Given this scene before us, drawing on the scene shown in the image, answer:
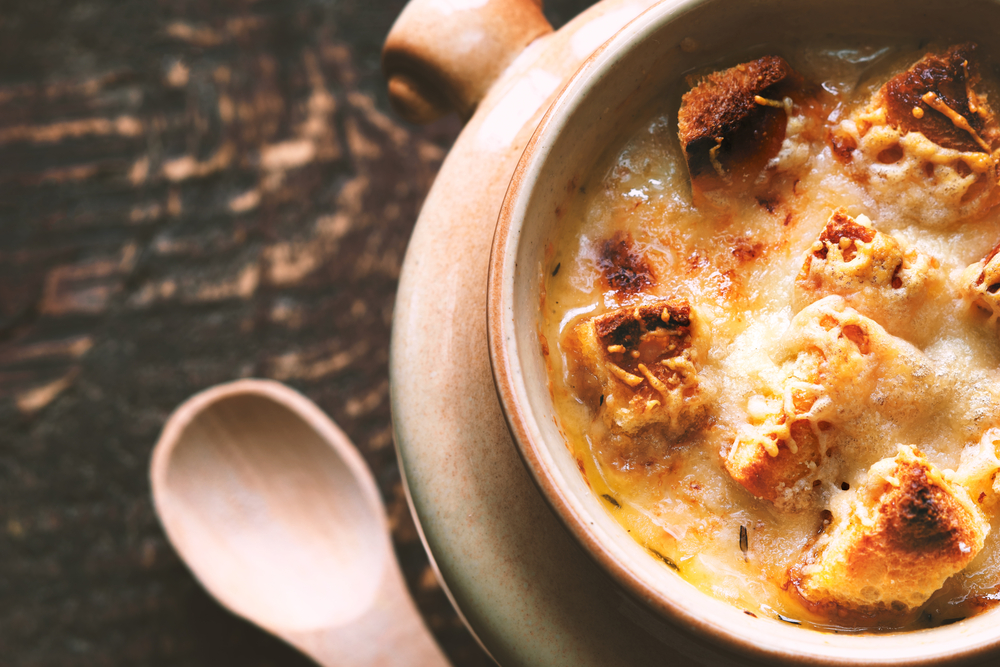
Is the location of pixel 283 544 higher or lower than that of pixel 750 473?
lower

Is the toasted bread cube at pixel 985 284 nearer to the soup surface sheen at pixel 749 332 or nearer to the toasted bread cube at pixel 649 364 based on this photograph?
the soup surface sheen at pixel 749 332

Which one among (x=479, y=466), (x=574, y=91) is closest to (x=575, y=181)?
(x=574, y=91)

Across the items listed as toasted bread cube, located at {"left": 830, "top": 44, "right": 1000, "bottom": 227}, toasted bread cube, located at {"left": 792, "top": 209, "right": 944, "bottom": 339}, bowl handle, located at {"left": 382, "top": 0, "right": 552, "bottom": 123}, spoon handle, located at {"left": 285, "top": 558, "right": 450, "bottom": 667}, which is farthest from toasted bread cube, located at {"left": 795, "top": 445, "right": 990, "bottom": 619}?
spoon handle, located at {"left": 285, "top": 558, "right": 450, "bottom": 667}

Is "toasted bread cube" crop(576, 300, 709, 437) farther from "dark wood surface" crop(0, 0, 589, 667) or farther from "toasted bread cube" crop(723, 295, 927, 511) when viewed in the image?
"dark wood surface" crop(0, 0, 589, 667)

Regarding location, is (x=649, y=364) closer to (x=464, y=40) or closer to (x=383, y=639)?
(x=464, y=40)

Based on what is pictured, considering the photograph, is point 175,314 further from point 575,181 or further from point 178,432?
point 575,181

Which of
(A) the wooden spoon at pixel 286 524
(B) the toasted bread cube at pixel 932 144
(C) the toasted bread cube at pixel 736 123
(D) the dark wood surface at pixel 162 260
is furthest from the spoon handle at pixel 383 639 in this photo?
(B) the toasted bread cube at pixel 932 144
